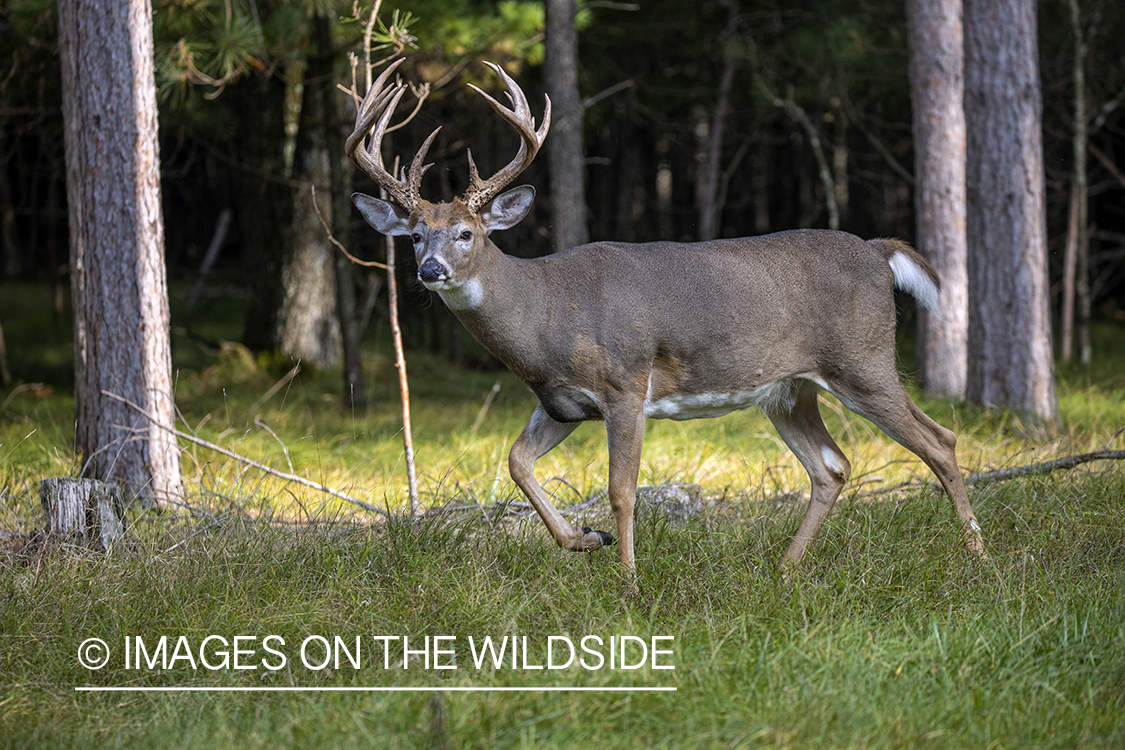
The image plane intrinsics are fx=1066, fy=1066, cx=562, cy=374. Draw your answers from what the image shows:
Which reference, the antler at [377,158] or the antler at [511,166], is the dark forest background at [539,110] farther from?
the antler at [511,166]

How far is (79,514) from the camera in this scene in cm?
416

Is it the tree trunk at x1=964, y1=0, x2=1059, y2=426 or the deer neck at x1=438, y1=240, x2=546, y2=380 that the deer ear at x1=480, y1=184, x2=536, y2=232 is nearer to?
the deer neck at x1=438, y1=240, x2=546, y2=380

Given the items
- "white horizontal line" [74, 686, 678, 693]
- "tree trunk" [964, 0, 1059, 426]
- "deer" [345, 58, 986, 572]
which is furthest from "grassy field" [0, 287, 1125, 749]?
"tree trunk" [964, 0, 1059, 426]

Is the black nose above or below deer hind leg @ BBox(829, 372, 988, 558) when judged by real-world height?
above

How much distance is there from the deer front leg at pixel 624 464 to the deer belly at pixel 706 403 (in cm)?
17

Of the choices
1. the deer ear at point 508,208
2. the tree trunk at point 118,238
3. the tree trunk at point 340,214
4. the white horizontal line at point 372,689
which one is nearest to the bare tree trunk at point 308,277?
the tree trunk at point 340,214

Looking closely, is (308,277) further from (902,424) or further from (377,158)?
(902,424)

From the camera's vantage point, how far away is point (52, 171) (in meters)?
10.3

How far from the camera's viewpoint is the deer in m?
3.91

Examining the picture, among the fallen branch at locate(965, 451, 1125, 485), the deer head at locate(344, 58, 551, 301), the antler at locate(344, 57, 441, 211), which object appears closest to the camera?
the deer head at locate(344, 58, 551, 301)

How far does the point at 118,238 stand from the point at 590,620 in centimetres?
303

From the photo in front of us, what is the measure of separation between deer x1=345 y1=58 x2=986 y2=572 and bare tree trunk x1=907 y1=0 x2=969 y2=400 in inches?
130

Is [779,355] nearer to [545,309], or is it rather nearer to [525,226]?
[545,309]

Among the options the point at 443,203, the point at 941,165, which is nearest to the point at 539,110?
the point at 941,165
